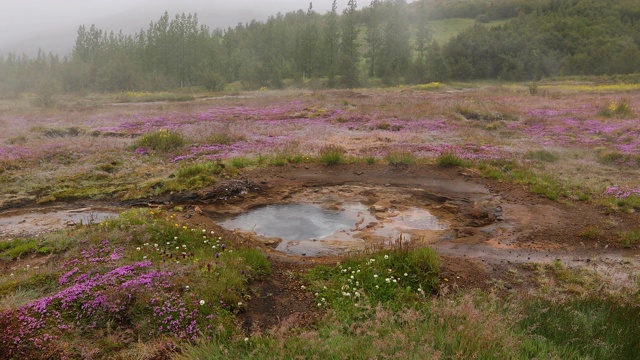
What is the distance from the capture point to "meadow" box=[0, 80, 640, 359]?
5625mm

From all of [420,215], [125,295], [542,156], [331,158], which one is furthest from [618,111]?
[125,295]

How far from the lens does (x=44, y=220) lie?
40.3 feet

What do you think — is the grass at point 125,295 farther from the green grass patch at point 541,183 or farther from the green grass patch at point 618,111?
the green grass patch at point 618,111

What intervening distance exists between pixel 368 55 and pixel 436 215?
8397 centimetres

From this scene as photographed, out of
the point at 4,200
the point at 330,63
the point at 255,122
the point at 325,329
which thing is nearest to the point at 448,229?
the point at 325,329

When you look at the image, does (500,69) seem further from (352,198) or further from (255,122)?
(352,198)

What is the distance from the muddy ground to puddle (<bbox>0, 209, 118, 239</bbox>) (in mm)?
136

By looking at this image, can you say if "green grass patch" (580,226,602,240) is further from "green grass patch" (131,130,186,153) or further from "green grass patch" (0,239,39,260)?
"green grass patch" (131,130,186,153)

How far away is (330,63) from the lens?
84.9 m

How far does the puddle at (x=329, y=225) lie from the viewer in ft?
35.9

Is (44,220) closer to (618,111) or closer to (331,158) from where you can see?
(331,158)

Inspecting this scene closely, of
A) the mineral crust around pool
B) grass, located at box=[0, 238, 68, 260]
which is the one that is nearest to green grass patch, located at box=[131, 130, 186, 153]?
the mineral crust around pool

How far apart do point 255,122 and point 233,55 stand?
73580mm

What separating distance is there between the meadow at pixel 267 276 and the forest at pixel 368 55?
5281cm
